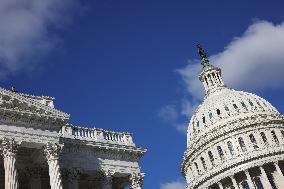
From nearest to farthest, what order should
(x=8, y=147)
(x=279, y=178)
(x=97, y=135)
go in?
(x=8, y=147)
(x=97, y=135)
(x=279, y=178)

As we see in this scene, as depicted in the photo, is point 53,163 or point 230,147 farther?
point 230,147

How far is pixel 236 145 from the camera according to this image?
9219 centimetres

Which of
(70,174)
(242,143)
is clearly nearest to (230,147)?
(242,143)

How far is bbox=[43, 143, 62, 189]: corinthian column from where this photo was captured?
1288 inches

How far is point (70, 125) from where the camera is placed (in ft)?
133

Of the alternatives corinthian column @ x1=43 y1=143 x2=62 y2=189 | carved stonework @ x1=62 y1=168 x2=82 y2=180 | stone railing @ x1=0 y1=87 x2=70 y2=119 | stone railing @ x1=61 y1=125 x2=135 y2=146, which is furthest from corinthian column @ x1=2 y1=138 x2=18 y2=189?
stone railing @ x1=61 y1=125 x2=135 y2=146

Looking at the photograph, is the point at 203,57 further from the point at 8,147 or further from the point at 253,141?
the point at 8,147

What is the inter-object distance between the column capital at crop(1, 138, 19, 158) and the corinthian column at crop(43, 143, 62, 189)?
2443 mm

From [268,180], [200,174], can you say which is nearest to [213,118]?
[200,174]

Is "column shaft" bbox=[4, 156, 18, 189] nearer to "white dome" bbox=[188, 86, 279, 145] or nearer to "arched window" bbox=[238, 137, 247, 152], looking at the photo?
"arched window" bbox=[238, 137, 247, 152]

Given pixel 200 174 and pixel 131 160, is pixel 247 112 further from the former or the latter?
pixel 131 160

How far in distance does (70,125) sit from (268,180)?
56.0 m

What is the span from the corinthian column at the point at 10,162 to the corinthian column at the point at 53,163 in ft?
8.01

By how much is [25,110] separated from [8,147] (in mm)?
3064
